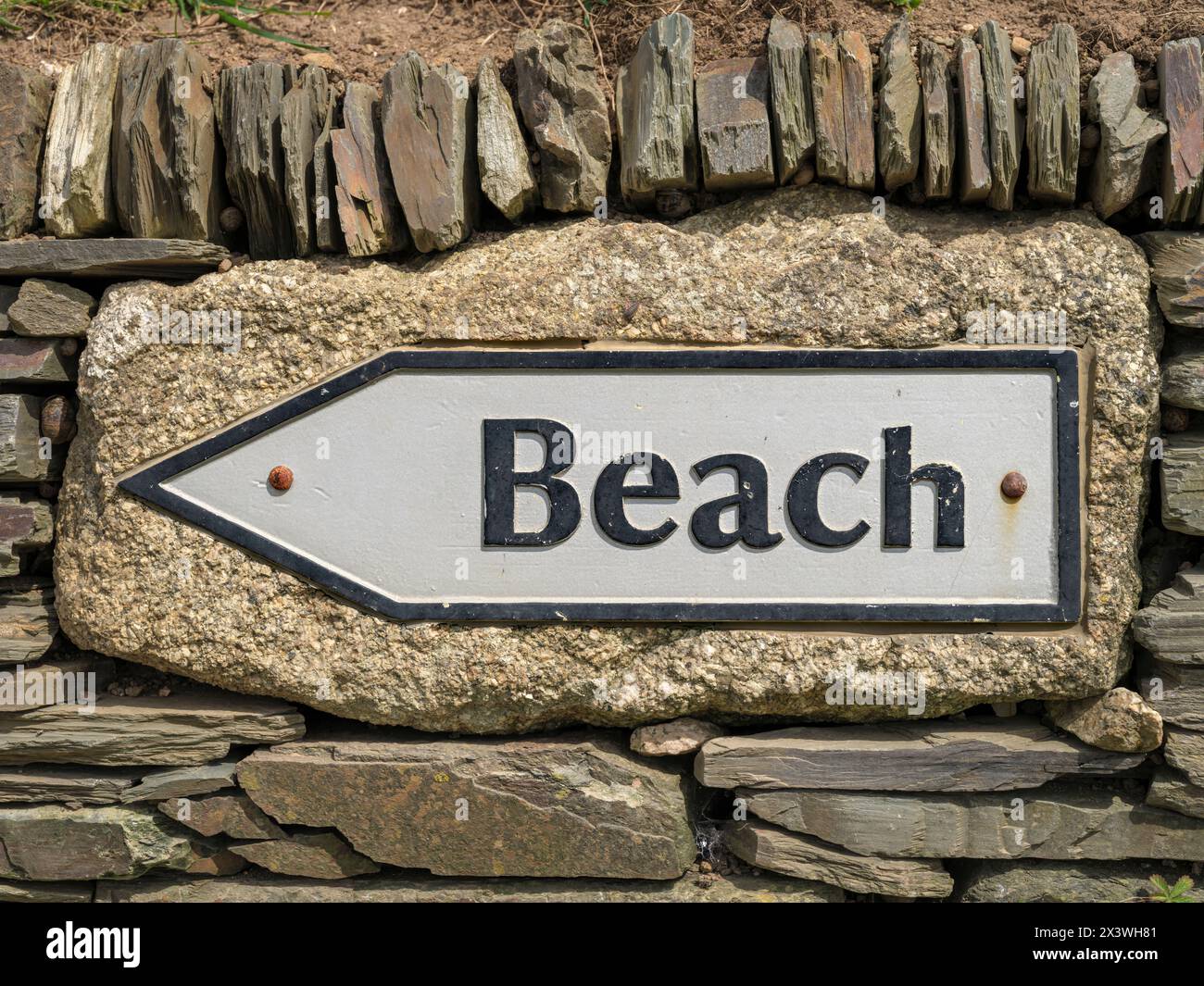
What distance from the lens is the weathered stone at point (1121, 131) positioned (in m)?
2.59

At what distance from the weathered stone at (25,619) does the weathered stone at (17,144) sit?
0.50m

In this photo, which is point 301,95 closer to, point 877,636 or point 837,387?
point 837,387

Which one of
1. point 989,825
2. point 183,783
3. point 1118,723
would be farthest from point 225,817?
point 1118,723

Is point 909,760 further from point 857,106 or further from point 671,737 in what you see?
point 857,106

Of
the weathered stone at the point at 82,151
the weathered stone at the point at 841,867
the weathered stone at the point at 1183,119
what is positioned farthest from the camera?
the weathered stone at the point at 82,151

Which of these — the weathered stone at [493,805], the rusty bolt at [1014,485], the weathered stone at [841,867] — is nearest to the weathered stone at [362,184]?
the weathered stone at [493,805]

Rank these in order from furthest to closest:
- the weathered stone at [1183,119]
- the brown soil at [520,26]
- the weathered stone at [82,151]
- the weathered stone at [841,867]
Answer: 1. the brown soil at [520,26]
2. the weathered stone at [82,151]
3. the weathered stone at [841,867]
4. the weathered stone at [1183,119]

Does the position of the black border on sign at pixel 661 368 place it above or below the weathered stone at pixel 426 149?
below

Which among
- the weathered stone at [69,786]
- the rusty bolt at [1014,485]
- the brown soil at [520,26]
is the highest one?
the brown soil at [520,26]

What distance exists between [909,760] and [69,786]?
7.33 ft

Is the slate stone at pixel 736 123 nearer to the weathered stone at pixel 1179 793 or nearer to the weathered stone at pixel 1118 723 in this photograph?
the weathered stone at pixel 1118 723

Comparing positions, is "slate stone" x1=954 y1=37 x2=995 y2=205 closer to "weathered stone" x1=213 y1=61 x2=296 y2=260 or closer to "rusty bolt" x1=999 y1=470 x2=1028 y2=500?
"rusty bolt" x1=999 y1=470 x2=1028 y2=500

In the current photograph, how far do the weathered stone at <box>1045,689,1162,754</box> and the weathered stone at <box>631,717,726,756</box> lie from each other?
0.94 metres

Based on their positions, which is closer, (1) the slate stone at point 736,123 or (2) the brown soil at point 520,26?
(1) the slate stone at point 736,123
